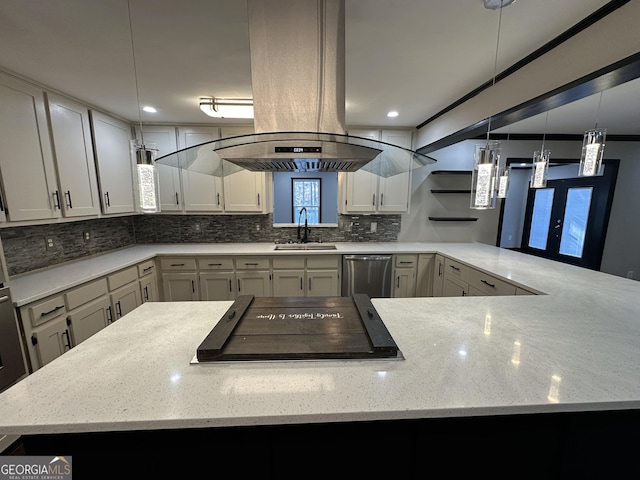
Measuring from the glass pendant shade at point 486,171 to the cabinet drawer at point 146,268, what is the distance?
3077 millimetres

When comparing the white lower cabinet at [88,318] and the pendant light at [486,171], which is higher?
the pendant light at [486,171]

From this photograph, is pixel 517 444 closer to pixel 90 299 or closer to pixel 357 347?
pixel 357 347

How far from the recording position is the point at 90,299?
212 centimetres

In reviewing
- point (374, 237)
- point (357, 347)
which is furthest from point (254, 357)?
point (374, 237)

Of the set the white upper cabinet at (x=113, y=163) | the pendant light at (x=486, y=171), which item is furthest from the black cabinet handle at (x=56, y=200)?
the pendant light at (x=486, y=171)

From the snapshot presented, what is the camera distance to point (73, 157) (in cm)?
227

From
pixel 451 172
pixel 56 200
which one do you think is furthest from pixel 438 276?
pixel 56 200

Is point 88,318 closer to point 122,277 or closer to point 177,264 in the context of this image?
point 122,277

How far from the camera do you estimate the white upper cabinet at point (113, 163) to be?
258 centimetres

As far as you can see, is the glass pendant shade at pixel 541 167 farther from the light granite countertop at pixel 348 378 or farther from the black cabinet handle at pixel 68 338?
the black cabinet handle at pixel 68 338

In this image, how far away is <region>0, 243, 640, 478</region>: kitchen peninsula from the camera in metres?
0.74

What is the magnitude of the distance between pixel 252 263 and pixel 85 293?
148cm

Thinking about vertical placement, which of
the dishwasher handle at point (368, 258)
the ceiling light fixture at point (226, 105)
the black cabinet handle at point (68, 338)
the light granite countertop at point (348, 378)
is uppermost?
the ceiling light fixture at point (226, 105)

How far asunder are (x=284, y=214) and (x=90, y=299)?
4390mm
